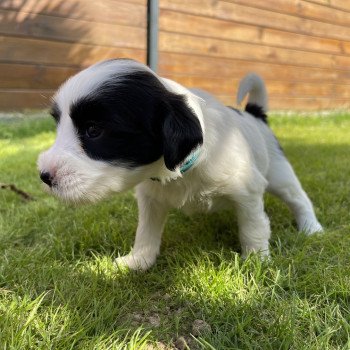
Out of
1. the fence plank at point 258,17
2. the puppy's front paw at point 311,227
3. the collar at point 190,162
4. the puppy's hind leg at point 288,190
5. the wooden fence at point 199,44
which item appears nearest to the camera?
the collar at point 190,162

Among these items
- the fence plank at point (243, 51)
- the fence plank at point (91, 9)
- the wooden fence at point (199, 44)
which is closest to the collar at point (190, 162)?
the wooden fence at point (199, 44)

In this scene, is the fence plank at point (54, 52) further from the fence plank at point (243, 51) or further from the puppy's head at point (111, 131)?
the puppy's head at point (111, 131)

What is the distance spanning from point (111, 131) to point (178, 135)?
199 mm

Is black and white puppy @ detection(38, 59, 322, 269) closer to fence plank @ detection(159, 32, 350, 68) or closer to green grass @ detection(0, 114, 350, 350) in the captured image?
green grass @ detection(0, 114, 350, 350)

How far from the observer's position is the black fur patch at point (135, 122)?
4.28 feet

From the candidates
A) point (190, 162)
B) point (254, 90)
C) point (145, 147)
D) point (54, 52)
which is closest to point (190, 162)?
point (190, 162)

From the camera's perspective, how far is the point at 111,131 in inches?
51.7

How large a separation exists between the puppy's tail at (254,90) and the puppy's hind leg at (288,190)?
359 mm

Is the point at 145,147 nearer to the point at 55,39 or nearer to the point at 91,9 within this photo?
the point at 55,39

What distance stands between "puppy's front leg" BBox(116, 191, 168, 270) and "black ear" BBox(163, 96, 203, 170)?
0.51m

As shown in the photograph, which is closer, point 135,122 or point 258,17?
point 135,122

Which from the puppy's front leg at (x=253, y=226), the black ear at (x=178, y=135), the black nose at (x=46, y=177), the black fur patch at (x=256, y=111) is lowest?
the puppy's front leg at (x=253, y=226)

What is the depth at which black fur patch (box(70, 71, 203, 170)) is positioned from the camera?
4.28ft

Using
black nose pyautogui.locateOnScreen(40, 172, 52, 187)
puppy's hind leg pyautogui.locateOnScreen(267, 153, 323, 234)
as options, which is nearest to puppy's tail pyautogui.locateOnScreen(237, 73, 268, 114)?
puppy's hind leg pyautogui.locateOnScreen(267, 153, 323, 234)
